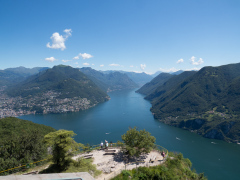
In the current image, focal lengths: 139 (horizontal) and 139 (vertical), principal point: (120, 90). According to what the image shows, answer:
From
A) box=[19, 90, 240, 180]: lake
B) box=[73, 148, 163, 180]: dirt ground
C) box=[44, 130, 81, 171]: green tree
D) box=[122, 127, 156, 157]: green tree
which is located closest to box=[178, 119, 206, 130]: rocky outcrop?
box=[19, 90, 240, 180]: lake

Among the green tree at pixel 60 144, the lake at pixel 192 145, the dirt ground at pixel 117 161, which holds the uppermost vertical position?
the green tree at pixel 60 144

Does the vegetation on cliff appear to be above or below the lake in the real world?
above

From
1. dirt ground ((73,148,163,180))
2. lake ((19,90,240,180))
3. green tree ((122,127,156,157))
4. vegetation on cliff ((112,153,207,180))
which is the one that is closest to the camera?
vegetation on cliff ((112,153,207,180))

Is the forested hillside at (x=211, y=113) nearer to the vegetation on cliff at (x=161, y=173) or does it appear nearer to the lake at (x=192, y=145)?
the lake at (x=192, y=145)

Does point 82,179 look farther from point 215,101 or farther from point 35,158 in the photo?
point 215,101

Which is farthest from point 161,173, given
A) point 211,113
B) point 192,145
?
point 211,113

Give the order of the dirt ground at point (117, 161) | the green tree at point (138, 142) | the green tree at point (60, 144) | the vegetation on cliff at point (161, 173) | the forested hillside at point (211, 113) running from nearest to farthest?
1. the green tree at point (60, 144)
2. the vegetation on cliff at point (161, 173)
3. the dirt ground at point (117, 161)
4. the green tree at point (138, 142)
5. the forested hillside at point (211, 113)

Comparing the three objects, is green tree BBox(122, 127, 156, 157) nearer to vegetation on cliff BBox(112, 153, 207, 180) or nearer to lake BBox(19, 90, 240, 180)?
vegetation on cliff BBox(112, 153, 207, 180)

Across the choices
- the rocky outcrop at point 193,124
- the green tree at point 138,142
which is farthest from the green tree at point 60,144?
the rocky outcrop at point 193,124
